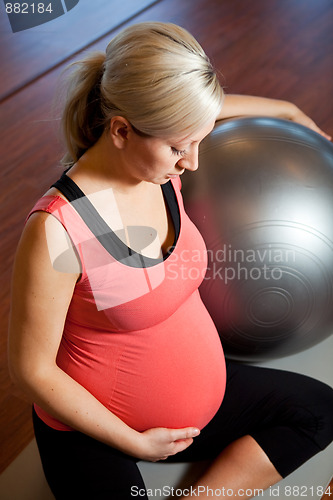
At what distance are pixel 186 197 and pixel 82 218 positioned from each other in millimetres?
371

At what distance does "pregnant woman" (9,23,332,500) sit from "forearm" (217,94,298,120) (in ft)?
0.86

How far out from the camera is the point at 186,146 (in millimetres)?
985

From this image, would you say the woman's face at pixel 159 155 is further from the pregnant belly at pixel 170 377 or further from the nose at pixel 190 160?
the pregnant belly at pixel 170 377

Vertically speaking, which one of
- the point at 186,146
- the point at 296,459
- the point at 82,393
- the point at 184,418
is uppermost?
the point at 186,146

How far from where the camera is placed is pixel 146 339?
116cm

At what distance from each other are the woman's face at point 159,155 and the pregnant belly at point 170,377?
30cm

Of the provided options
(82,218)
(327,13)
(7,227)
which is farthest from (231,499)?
(327,13)

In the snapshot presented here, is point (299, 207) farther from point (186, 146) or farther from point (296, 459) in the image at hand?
point (296, 459)

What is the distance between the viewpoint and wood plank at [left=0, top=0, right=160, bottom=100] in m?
2.81

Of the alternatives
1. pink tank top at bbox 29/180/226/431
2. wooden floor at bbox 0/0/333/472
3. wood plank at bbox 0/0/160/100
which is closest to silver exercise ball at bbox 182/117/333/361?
pink tank top at bbox 29/180/226/431

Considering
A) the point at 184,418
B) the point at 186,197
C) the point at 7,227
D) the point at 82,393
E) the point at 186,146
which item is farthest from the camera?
the point at 7,227

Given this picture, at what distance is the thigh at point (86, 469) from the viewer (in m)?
1.13

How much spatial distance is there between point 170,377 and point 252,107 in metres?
0.68

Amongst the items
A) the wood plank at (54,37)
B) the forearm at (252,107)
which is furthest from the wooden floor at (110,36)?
the forearm at (252,107)
